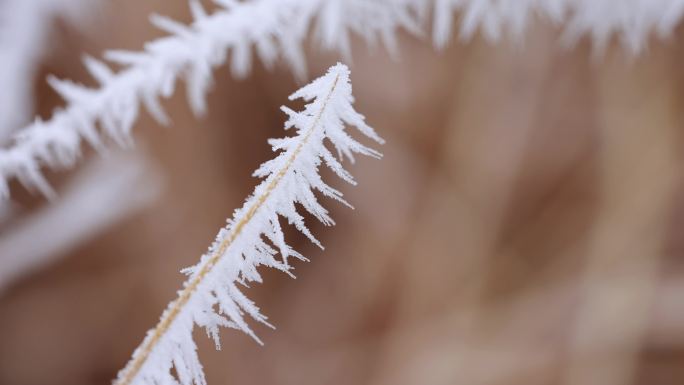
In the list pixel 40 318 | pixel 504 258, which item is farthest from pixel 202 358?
pixel 504 258

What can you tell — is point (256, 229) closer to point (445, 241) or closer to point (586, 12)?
point (586, 12)

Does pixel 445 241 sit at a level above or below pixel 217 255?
above

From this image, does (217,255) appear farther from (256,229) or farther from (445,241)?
(445,241)

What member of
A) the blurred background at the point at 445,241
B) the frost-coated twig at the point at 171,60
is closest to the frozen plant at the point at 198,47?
the frost-coated twig at the point at 171,60

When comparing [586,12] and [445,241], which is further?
[445,241]

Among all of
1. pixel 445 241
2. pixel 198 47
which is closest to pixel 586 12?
pixel 198 47

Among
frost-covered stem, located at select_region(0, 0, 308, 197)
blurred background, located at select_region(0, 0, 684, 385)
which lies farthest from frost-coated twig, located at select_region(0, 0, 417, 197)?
blurred background, located at select_region(0, 0, 684, 385)

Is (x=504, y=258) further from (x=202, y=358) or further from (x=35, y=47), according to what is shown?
(x=35, y=47)

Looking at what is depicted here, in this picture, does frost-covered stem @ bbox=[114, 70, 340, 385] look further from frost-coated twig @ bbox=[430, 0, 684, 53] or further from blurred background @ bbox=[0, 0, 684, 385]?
blurred background @ bbox=[0, 0, 684, 385]
